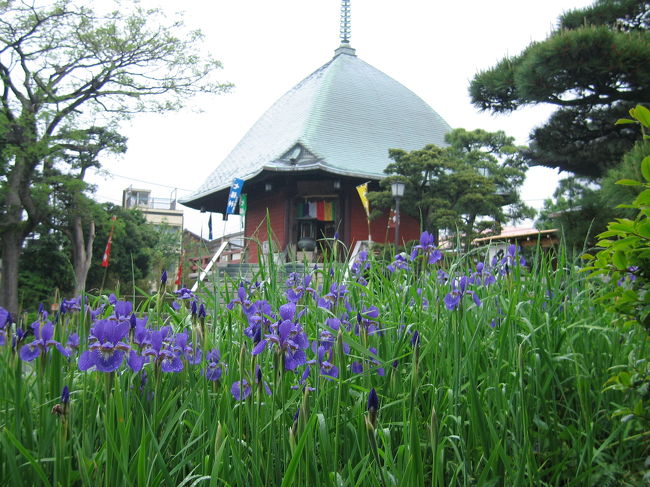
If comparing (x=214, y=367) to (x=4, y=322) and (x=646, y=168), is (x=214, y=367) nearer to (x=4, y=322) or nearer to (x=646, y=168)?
(x=4, y=322)

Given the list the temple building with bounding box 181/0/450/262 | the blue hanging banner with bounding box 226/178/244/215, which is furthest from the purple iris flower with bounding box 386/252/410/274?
the blue hanging banner with bounding box 226/178/244/215

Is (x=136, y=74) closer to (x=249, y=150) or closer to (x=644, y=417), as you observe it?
(x=249, y=150)

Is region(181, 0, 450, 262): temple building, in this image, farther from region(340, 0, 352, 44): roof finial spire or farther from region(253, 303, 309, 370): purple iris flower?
region(253, 303, 309, 370): purple iris flower

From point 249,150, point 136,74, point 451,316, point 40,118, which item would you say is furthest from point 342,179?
point 451,316

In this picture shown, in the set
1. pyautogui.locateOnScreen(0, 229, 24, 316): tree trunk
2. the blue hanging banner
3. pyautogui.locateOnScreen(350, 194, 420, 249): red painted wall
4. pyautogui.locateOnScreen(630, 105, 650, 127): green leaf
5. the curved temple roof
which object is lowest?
pyautogui.locateOnScreen(0, 229, 24, 316): tree trunk

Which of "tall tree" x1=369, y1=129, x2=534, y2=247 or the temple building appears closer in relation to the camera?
"tall tree" x1=369, y1=129, x2=534, y2=247

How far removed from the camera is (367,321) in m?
1.53

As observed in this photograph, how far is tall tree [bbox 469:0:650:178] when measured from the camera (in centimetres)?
656

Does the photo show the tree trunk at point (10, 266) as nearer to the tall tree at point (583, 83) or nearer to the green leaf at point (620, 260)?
the tall tree at point (583, 83)

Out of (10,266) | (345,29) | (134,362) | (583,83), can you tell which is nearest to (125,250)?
(10,266)

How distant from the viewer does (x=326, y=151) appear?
18.0m

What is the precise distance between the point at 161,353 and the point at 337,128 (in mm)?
18795

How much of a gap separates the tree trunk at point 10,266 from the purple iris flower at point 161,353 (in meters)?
16.8

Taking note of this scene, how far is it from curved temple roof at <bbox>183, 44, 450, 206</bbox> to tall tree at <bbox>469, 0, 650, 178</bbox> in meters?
8.80
